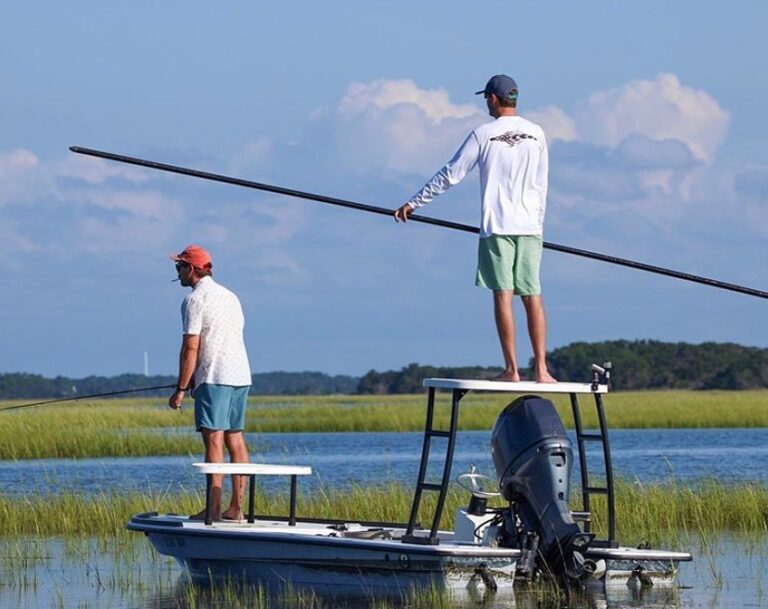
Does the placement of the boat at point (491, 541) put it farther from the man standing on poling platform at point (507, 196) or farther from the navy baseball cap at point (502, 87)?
the navy baseball cap at point (502, 87)

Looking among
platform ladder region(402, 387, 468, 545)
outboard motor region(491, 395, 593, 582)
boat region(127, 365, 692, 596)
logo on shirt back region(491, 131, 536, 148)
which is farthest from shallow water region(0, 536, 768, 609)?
logo on shirt back region(491, 131, 536, 148)

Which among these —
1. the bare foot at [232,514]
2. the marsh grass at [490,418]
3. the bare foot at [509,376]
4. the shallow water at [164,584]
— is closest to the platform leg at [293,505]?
the bare foot at [232,514]

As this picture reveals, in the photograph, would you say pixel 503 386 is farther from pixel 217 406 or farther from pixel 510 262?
pixel 217 406

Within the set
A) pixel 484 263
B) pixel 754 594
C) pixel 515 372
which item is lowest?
pixel 754 594

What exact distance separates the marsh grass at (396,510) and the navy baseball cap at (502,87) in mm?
5148

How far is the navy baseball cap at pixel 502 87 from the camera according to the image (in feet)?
36.6

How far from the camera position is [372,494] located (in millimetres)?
17016

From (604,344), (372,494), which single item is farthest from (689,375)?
(372,494)

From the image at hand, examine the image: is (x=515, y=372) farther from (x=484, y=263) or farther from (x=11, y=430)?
(x=11, y=430)

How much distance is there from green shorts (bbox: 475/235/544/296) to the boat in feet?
2.10

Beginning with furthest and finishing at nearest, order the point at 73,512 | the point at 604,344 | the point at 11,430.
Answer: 1. the point at 604,344
2. the point at 11,430
3. the point at 73,512

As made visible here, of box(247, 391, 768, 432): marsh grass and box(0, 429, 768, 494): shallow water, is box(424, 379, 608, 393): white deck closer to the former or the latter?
box(0, 429, 768, 494): shallow water

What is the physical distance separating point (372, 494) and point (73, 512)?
280cm

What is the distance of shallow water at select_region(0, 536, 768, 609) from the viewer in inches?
439
